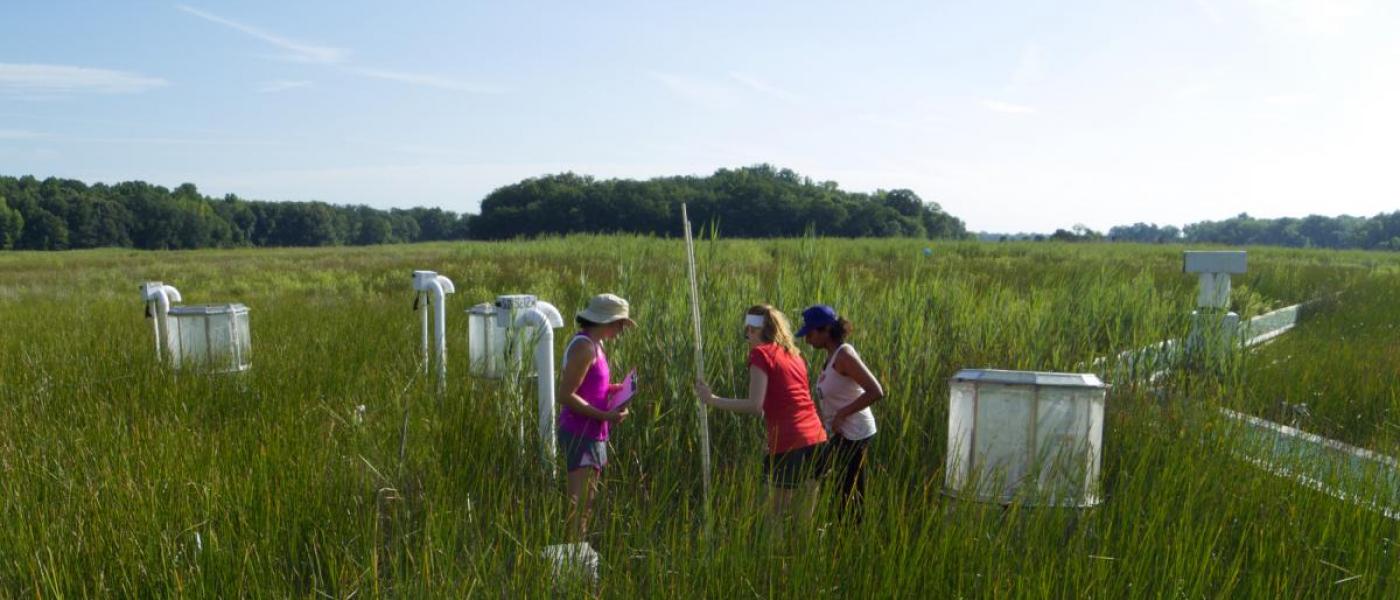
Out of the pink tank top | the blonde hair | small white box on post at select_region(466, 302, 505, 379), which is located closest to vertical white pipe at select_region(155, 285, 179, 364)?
small white box on post at select_region(466, 302, 505, 379)

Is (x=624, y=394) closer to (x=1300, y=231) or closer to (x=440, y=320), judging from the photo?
(x=440, y=320)

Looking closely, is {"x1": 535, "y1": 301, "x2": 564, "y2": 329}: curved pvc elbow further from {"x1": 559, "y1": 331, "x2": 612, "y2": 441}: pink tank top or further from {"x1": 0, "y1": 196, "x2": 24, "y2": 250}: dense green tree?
{"x1": 0, "y1": 196, "x2": 24, "y2": 250}: dense green tree

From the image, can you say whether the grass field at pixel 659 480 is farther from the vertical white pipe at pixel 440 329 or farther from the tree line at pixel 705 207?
the tree line at pixel 705 207

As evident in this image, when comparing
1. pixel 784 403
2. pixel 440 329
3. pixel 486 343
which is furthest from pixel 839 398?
pixel 440 329

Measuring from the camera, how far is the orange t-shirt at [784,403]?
154 inches

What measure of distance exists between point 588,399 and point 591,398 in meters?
0.01

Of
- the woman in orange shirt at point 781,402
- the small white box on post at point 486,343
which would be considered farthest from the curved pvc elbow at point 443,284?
the woman in orange shirt at point 781,402

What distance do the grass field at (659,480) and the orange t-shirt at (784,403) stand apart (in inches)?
11.7

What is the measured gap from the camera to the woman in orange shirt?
390 centimetres

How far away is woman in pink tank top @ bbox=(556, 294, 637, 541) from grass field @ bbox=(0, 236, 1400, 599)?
13 centimetres

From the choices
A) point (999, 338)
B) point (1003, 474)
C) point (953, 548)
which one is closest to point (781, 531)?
point (953, 548)

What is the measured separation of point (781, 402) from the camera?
395 cm

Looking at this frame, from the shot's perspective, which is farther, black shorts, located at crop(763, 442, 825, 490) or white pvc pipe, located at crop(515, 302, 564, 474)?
black shorts, located at crop(763, 442, 825, 490)

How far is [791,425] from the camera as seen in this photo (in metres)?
3.97
